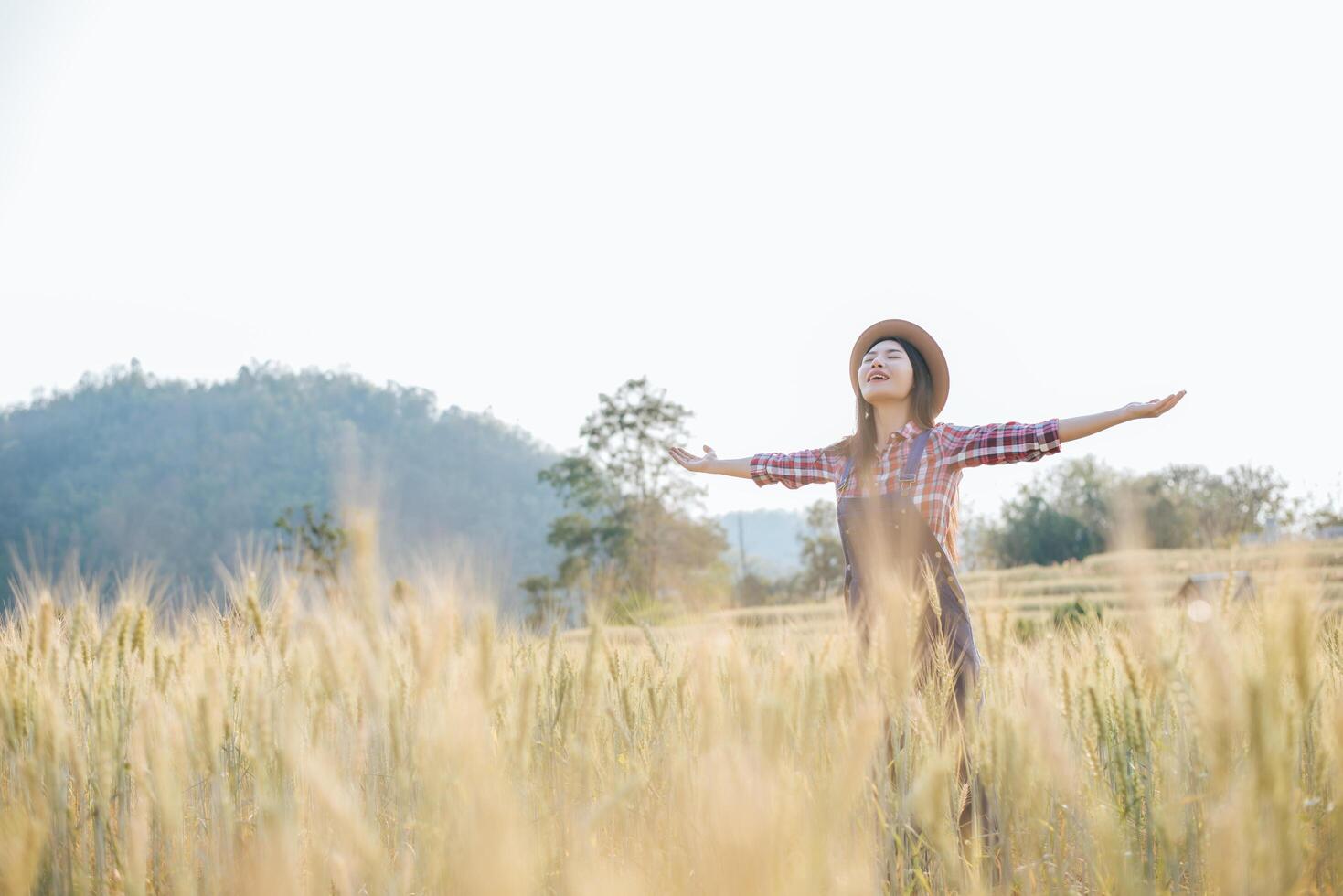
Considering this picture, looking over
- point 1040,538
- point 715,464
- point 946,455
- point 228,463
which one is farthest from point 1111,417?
point 228,463

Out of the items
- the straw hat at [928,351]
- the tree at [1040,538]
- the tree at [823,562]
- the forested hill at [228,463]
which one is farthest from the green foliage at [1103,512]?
the forested hill at [228,463]

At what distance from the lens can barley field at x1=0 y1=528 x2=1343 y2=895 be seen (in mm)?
1211

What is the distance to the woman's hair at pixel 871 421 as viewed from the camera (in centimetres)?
324

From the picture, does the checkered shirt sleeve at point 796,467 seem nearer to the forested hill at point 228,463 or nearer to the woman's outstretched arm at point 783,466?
the woman's outstretched arm at point 783,466

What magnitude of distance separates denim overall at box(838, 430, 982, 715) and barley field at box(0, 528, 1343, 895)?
14.3 inches

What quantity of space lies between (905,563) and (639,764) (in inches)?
43.7

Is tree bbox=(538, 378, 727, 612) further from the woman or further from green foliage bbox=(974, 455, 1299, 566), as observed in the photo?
the woman

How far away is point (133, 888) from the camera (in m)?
1.32

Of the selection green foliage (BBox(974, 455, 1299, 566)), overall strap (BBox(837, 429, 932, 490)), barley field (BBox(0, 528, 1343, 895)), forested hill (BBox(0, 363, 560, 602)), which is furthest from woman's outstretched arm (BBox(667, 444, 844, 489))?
forested hill (BBox(0, 363, 560, 602))

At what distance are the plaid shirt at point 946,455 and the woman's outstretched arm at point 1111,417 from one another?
1.6 inches

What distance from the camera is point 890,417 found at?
3.31m

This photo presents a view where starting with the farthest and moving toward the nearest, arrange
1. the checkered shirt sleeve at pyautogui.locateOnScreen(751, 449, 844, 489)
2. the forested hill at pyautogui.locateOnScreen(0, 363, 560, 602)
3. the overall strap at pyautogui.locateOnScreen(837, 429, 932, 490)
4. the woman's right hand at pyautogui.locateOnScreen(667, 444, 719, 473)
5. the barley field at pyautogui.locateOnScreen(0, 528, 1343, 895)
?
the forested hill at pyautogui.locateOnScreen(0, 363, 560, 602)
the woman's right hand at pyautogui.locateOnScreen(667, 444, 719, 473)
the checkered shirt sleeve at pyautogui.locateOnScreen(751, 449, 844, 489)
the overall strap at pyautogui.locateOnScreen(837, 429, 932, 490)
the barley field at pyautogui.locateOnScreen(0, 528, 1343, 895)

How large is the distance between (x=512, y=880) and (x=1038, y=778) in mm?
1179

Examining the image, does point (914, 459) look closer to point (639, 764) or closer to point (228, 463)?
point (639, 764)
